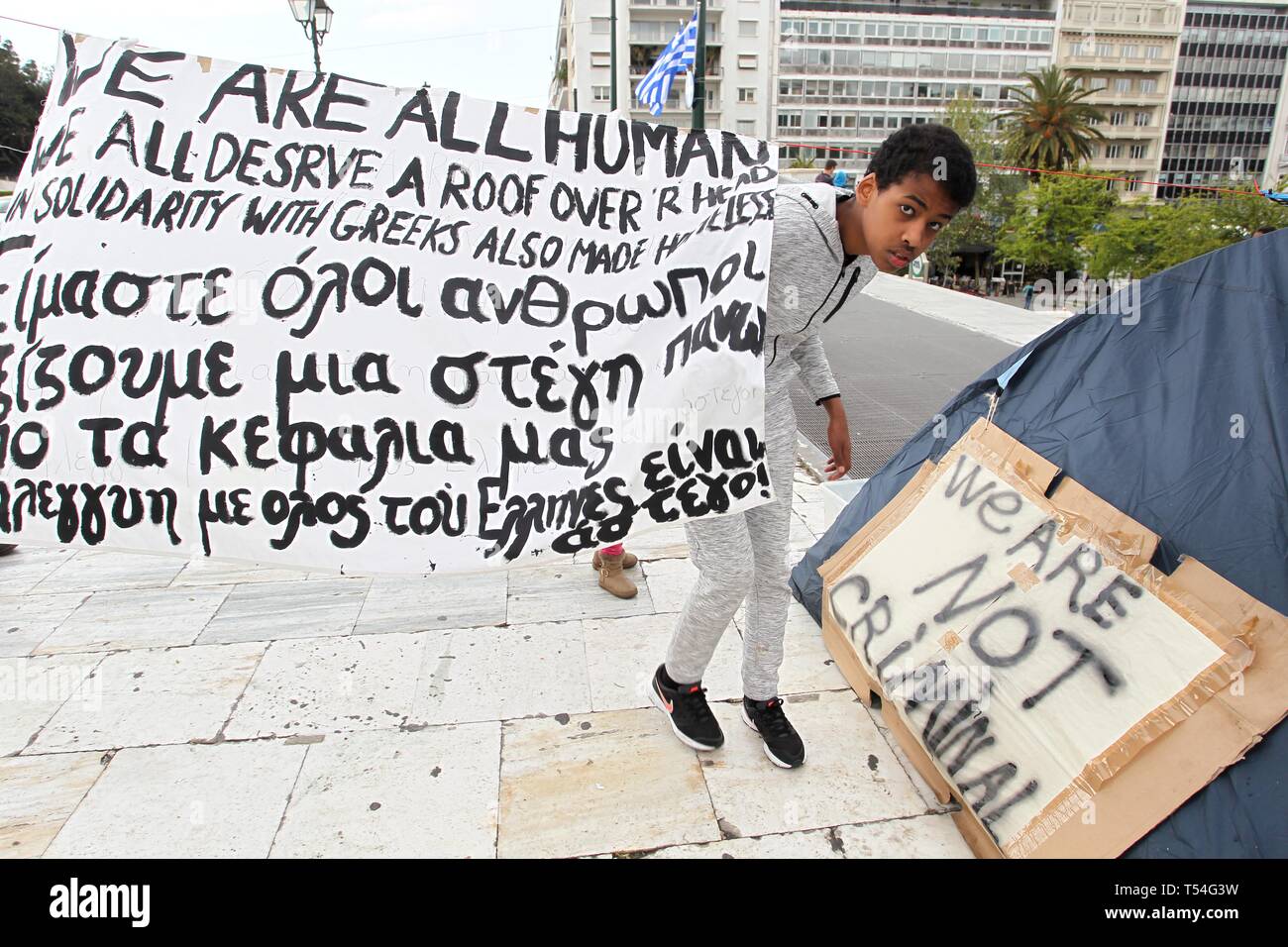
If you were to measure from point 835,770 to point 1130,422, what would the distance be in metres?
1.40

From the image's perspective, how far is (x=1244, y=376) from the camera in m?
1.96

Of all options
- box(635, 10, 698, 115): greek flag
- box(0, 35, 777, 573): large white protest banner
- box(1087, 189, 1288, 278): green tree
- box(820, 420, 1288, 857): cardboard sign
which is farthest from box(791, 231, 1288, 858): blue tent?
box(1087, 189, 1288, 278): green tree

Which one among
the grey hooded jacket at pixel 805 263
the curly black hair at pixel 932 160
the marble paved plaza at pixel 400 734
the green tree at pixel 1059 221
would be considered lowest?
the marble paved plaza at pixel 400 734

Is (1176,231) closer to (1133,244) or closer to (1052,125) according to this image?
(1133,244)

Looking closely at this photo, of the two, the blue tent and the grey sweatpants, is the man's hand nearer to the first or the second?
the grey sweatpants

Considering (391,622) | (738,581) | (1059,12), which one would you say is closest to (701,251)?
(738,581)

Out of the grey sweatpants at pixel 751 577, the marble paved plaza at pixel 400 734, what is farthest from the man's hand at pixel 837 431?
the marble paved plaza at pixel 400 734

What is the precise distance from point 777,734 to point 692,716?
286 mm

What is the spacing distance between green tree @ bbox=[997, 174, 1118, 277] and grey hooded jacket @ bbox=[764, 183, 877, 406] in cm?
3406

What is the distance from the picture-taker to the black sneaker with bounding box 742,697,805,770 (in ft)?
8.16

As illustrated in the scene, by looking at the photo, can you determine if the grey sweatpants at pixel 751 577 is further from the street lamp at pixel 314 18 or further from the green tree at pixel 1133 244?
the green tree at pixel 1133 244

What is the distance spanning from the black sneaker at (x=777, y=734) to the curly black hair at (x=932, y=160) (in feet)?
5.38

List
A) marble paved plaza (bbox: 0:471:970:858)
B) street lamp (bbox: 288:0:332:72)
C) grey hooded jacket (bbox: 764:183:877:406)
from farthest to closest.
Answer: street lamp (bbox: 288:0:332:72) < marble paved plaza (bbox: 0:471:970:858) < grey hooded jacket (bbox: 764:183:877:406)

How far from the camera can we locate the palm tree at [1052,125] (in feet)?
153
